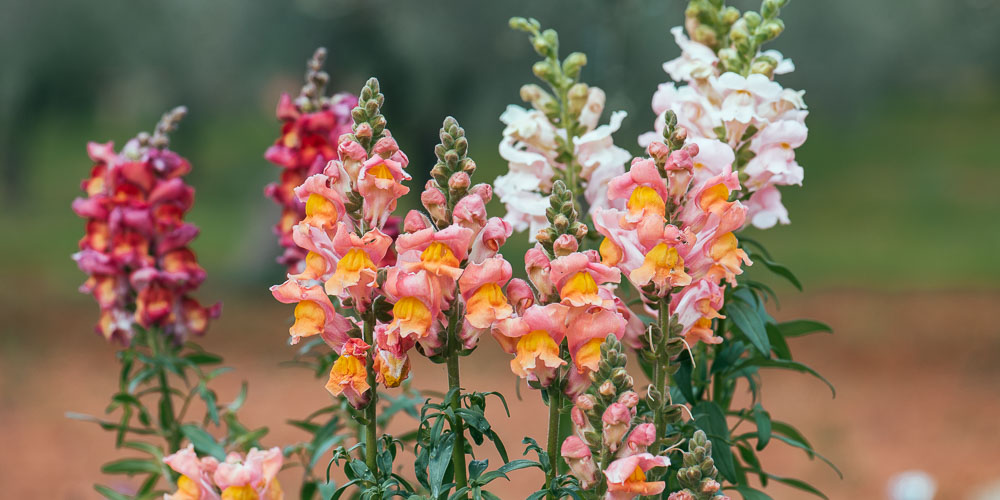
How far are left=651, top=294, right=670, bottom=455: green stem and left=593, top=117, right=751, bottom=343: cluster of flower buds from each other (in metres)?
0.01

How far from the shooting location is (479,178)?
361 inches

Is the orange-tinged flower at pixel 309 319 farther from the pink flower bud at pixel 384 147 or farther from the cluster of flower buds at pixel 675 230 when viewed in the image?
the cluster of flower buds at pixel 675 230

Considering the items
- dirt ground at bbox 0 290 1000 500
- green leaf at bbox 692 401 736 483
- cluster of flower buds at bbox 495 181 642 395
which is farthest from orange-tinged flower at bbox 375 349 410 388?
dirt ground at bbox 0 290 1000 500

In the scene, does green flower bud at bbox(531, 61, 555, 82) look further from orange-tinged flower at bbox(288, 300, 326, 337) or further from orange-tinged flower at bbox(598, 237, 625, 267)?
orange-tinged flower at bbox(288, 300, 326, 337)

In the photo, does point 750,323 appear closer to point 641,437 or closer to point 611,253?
point 611,253

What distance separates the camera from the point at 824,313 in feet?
24.7

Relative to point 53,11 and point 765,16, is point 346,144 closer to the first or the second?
point 765,16

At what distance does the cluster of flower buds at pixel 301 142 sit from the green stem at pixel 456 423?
0.54m

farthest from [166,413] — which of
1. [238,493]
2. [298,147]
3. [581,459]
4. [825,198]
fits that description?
[825,198]

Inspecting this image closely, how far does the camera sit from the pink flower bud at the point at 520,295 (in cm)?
103

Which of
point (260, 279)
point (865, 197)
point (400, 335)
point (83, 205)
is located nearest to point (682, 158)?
point (400, 335)

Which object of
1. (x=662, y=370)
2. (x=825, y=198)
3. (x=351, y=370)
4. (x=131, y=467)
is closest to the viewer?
(x=351, y=370)

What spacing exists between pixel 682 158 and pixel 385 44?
5.39 m

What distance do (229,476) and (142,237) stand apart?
2.20 ft
